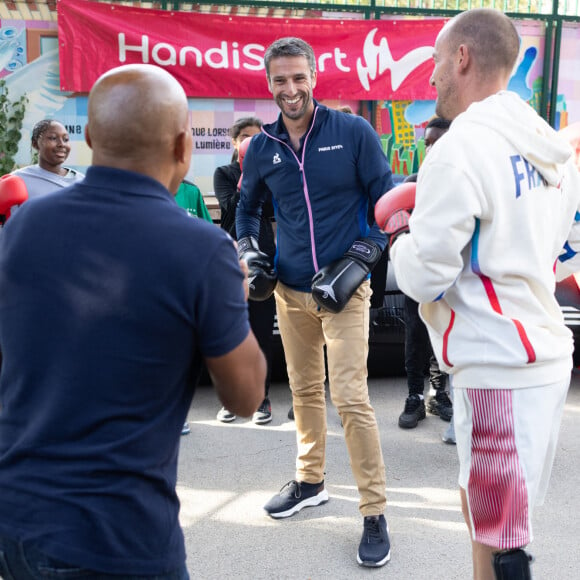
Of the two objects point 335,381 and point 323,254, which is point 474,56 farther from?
A: point 335,381

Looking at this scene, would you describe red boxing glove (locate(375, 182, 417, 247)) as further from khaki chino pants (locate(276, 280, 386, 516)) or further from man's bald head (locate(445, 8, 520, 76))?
khaki chino pants (locate(276, 280, 386, 516))

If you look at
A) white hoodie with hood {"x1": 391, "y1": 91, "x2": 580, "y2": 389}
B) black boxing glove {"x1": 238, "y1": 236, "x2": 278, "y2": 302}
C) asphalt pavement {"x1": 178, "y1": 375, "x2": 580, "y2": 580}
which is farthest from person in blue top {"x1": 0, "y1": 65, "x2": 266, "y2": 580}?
black boxing glove {"x1": 238, "y1": 236, "x2": 278, "y2": 302}

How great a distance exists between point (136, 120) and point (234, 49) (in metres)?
6.80

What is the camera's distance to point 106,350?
4.22ft

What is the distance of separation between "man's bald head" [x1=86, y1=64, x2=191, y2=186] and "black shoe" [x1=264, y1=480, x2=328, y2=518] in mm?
2262

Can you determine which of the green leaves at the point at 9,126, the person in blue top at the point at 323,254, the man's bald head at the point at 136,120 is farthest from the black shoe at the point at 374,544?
the green leaves at the point at 9,126

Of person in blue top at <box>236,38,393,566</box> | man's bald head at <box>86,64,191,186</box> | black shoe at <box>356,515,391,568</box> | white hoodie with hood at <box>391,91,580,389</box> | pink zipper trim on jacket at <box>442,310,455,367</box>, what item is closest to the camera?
man's bald head at <box>86,64,191,186</box>

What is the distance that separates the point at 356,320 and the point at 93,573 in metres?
1.95

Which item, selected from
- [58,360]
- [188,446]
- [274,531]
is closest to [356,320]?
[274,531]

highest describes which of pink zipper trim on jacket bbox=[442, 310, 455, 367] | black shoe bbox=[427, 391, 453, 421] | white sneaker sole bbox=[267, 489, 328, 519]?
pink zipper trim on jacket bbox=[442, 310, 455, 367]

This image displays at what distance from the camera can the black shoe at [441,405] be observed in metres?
4.59

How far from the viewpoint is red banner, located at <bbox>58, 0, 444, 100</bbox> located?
23.9ft

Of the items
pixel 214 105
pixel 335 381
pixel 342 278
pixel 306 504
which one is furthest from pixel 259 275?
pixel 214 105

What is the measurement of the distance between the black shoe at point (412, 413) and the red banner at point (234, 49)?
177 inches
